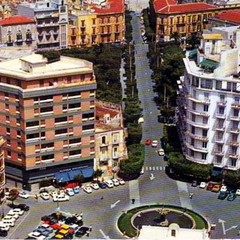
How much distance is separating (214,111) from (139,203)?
997cm

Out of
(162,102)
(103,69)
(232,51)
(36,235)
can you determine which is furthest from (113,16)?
(36,235)

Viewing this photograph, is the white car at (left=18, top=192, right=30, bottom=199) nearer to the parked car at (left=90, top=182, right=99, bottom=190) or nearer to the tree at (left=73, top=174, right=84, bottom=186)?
the tree at (left=73, top=174, right=84, bottom=186)

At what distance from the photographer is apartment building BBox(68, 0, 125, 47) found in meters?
104

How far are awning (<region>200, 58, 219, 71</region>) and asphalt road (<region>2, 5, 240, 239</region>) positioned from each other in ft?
32.6

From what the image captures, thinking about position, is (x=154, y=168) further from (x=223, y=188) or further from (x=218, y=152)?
(x=223, y=188)

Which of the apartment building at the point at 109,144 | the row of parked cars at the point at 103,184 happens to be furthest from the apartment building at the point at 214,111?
the row of parked cars at the point at 103,184

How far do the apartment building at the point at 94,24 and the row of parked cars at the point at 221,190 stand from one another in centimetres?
4852

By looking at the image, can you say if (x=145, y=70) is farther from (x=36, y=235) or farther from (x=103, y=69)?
(x=36, y=235)

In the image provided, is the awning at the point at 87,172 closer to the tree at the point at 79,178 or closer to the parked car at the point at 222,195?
the tree at the point at 79,178

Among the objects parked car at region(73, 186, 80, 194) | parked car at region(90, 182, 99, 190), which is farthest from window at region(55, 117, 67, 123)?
parked car at region(90, 182, 99, 190)

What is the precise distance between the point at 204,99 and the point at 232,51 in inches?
192

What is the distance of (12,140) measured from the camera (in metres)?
59.1

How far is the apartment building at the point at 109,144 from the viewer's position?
61562 mm

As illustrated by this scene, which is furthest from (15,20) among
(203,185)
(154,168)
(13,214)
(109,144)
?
(13,214)
